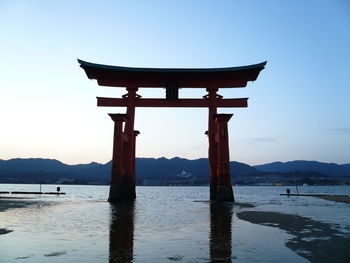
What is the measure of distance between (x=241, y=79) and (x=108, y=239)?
17.1m

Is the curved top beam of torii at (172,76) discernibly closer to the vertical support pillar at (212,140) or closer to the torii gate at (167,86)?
the torii gate at (167,86)

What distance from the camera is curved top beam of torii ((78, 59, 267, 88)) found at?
814 inches

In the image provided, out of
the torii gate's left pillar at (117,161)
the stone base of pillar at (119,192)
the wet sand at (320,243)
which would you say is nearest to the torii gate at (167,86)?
the stone base of pillar at (119,192)

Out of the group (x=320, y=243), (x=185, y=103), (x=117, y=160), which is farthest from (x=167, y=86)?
(x=320, y=243)

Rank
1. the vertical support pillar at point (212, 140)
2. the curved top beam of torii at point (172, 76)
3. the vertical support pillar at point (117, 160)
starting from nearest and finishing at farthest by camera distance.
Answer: the vertical support pillar at point (117, 160) < the curved top beam of torii at point (172, 76) < the vertical support pillar at point (212, 140)

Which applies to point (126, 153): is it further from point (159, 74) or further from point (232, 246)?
point (232, 246)

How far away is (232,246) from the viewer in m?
6.22

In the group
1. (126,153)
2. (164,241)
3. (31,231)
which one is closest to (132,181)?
→ (126,153)

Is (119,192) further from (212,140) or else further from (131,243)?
(131,243)

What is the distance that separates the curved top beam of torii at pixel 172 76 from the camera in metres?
20.7

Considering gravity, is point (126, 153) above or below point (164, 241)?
above

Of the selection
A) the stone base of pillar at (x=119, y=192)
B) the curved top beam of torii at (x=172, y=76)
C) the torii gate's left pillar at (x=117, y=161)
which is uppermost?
the curved top beam of torii at (x=172, y=76)

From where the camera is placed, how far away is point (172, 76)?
69.5 feet

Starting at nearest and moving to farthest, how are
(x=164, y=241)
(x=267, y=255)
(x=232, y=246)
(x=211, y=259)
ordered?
(x=211, y=259), (x=267, y=255), (x=232, y=246), (x=164, y=241)
